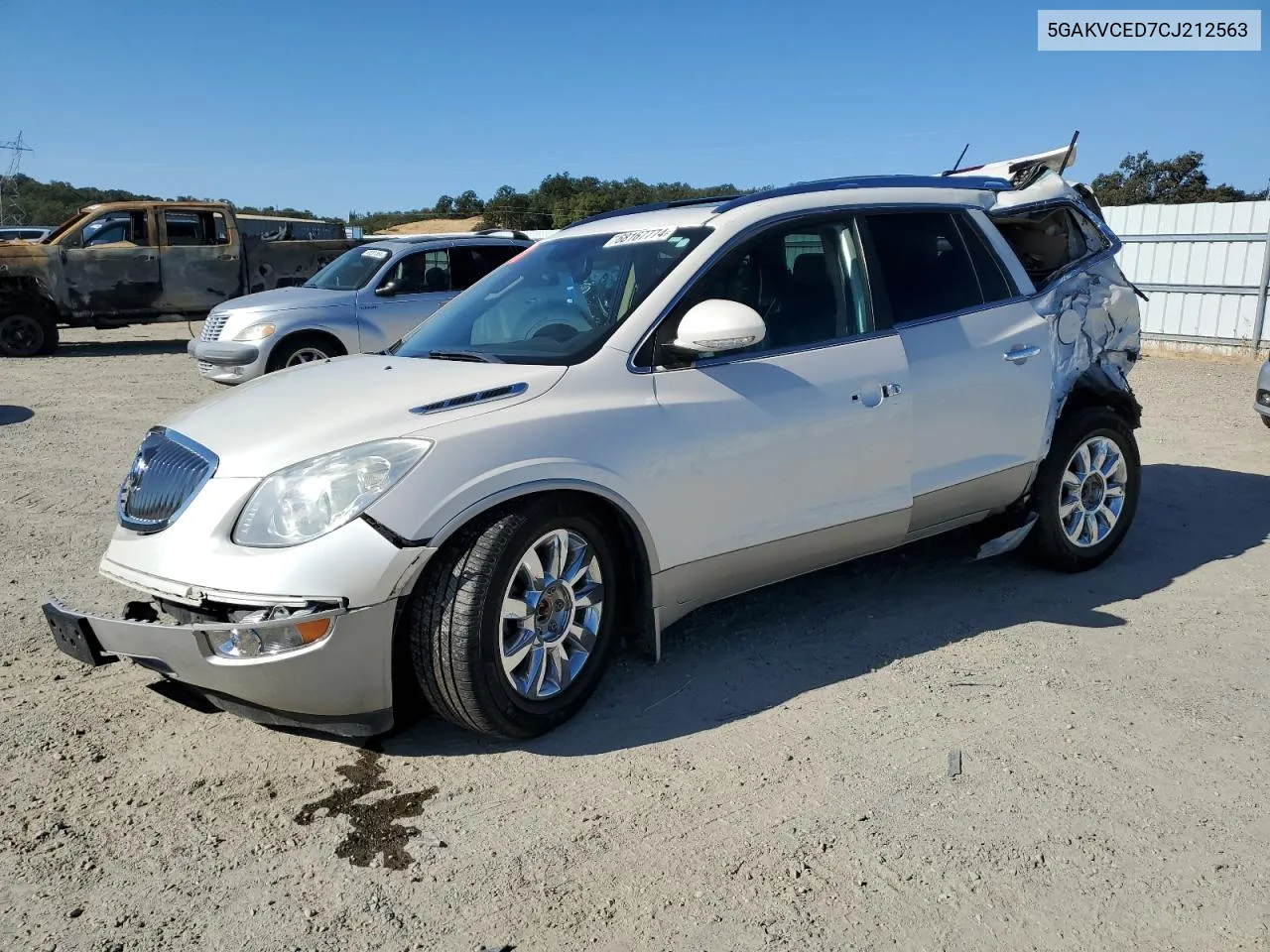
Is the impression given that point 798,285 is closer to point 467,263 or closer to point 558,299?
point 558,299

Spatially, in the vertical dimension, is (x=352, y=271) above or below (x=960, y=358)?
above

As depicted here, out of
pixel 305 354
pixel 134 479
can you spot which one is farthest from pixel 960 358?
pixel 305 354

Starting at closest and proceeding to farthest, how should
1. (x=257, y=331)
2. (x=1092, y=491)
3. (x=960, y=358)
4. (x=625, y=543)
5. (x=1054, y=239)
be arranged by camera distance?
1. (x=625, y=543)
2. (x=960, y=358)
3. (x=1092, y=491)
4. (x=1054, y=239)
5. (x=257, y=331)

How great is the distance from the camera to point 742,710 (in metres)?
3.83

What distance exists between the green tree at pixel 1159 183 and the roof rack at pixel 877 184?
34.3 m

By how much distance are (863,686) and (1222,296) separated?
552 inches

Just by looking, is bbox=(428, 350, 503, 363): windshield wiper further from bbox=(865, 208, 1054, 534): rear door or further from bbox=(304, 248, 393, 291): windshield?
bbox=(304, 248, 393, 291): windshield

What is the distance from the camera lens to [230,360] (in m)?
10.4

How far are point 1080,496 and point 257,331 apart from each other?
26.3 ft

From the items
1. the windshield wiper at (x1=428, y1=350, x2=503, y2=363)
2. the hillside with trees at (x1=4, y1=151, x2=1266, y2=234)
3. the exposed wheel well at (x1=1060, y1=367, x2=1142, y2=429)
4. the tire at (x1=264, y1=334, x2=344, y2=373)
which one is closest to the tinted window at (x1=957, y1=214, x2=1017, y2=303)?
the exposed wheel well at (x1=1060, y1=367, x2=1142, y2=429)

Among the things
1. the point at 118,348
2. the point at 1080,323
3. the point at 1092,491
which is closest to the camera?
the point at 1080,323

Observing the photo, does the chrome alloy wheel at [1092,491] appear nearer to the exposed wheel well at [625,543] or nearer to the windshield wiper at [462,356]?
the exposed wheel well at [625,543]

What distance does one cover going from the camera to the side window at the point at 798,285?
407 centimetres

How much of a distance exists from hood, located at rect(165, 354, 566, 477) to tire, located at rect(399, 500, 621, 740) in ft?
1.36
